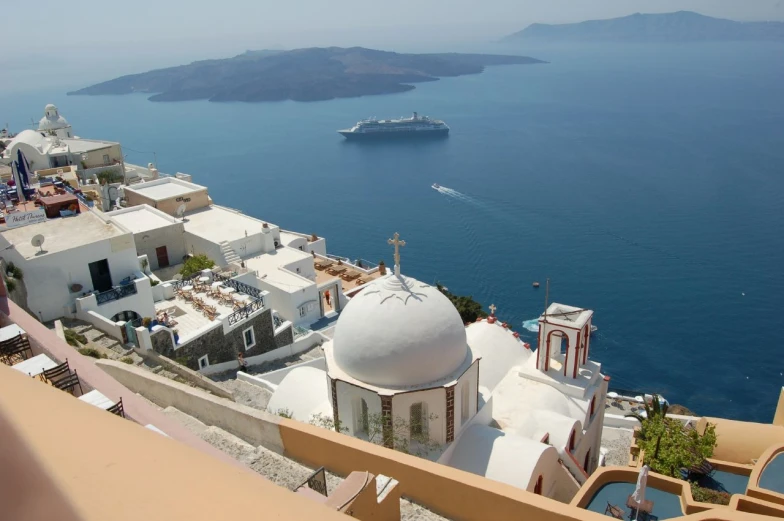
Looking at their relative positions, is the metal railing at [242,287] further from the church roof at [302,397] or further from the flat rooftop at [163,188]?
the flat rooftop at [163,188]

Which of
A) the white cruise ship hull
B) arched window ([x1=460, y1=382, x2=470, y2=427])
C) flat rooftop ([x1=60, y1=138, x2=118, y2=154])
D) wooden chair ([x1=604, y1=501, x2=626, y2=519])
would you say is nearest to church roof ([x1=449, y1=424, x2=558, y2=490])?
arched window ([x1=460, y1=382, x2=470, y2=427])

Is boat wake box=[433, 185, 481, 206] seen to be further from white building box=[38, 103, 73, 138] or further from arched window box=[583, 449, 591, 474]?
arched window box=[583, 449, 591, 474]

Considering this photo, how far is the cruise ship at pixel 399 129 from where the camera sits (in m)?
106

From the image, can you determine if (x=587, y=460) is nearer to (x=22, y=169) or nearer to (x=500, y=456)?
(x=500, y=456)

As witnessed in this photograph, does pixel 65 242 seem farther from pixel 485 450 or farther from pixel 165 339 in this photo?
pixel 485 450

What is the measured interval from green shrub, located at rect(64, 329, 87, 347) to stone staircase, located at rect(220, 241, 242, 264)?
11.3 meters

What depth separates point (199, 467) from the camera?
2039mm

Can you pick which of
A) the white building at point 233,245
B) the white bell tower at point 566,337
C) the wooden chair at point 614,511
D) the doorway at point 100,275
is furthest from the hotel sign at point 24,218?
the wooden chair at point 614,511

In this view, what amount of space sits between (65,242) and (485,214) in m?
47.5

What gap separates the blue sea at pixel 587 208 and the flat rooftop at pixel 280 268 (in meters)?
18.0

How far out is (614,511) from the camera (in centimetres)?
1224

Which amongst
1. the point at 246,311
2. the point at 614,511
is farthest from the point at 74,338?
the point at 614,511

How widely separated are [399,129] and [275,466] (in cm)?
10224

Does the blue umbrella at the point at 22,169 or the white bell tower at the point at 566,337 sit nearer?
the white bell tower at the point at 566,337
